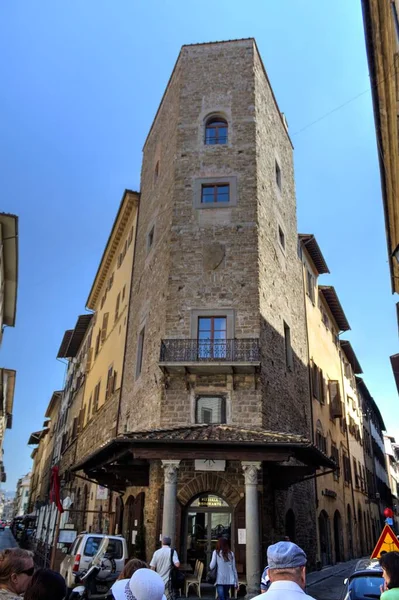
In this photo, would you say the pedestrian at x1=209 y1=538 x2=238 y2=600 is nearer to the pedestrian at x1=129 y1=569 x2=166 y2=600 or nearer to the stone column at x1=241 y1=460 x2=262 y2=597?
the stone column at x1=241 y1=460 x2=262 y2=597

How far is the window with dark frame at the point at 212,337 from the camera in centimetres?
1697

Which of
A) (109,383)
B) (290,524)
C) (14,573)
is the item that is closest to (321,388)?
(290,524)

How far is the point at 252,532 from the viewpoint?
12.6 metres

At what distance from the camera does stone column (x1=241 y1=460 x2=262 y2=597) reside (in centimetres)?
1247

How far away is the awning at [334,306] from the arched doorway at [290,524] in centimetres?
1562

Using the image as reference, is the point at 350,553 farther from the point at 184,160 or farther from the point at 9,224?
the point at 9,224

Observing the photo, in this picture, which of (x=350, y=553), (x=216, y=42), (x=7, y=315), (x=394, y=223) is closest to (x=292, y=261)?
(x=394, y=223)

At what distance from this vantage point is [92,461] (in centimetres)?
1666

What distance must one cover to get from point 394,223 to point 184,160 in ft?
30.8

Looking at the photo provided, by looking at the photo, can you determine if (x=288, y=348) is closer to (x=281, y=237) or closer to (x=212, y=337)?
(x=212, y=337)

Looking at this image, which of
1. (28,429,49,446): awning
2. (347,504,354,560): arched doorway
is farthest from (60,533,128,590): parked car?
(28,429,49,446): awning

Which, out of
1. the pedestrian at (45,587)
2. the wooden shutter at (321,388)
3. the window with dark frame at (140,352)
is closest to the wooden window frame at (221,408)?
the window with dark frame at (140,352)

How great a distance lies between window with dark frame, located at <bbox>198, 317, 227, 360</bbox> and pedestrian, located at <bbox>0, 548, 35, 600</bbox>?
13525mm

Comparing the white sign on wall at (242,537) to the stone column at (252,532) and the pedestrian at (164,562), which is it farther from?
the pedestrian at (164,562)
